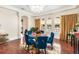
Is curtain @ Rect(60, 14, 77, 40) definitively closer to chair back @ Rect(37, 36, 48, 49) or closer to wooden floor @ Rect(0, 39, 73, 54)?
wooden floor @ Rect(0, 39, 73, 54)

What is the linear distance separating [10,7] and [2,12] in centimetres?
21

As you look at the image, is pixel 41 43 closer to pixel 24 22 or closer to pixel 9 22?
pixel 24 22

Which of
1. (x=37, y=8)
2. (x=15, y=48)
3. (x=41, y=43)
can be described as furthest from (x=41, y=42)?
(x=37, y=8)

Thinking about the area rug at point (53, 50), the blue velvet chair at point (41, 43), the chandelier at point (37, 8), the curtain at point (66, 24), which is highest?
the chandelier at point (37, 8)

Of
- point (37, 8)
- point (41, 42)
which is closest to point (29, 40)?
point (41, 42)

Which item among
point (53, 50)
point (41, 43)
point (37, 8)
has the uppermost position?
point (37, 8)

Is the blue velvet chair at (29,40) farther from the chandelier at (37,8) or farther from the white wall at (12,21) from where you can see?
the chandelier at (37,8)

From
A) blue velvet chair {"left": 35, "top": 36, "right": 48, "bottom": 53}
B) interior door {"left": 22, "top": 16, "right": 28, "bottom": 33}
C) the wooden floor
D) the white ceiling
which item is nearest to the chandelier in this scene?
the white ceiling

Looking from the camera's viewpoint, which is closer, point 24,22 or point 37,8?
point 37,8

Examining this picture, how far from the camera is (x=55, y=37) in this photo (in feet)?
10.5

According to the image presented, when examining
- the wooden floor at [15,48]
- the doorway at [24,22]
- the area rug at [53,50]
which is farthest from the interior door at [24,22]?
the area rug at [53,50]

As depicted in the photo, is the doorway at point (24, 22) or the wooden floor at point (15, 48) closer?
the wooden floor at point (15, 48)

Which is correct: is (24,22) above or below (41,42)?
above
